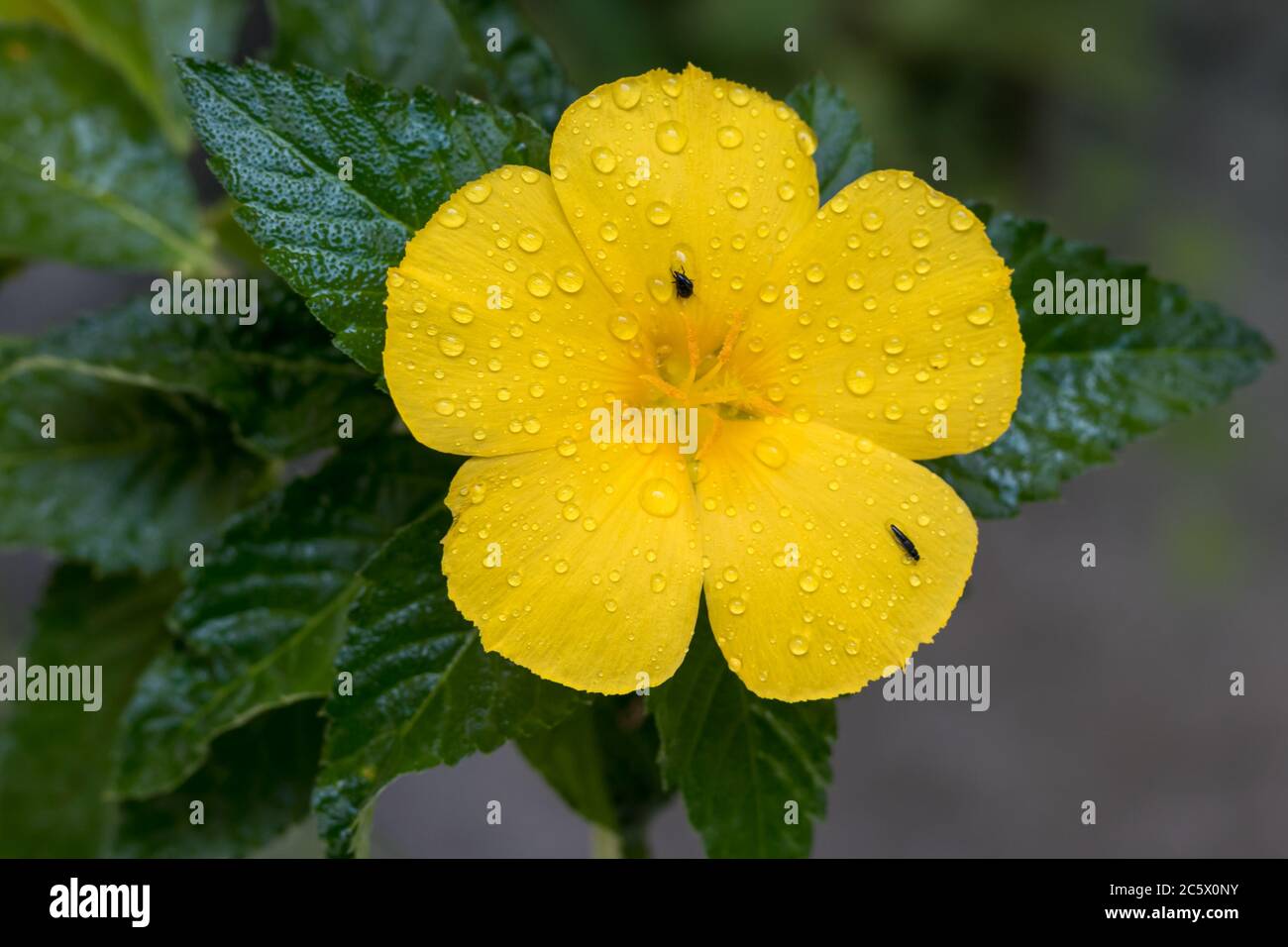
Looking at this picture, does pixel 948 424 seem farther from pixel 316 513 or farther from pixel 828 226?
pixel 316 513

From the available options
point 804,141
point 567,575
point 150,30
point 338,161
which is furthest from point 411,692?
point 150,30

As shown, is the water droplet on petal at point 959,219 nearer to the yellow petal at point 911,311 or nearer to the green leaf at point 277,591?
the yellow petal at point 911,311

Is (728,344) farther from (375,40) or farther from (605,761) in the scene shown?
(375,40)

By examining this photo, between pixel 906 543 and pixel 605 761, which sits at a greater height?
pixel 906 543

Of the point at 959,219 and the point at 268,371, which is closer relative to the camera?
the point at 959,219

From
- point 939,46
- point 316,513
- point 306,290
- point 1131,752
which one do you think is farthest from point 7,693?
point 1131,752

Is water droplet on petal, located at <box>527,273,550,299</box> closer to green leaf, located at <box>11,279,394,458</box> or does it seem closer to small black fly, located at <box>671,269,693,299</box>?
small black fly, located at <box>671,269,693,299</box>

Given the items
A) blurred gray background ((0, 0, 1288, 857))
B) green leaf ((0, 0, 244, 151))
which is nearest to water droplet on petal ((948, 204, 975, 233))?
green leaf ((0, 0, 244, 151))
